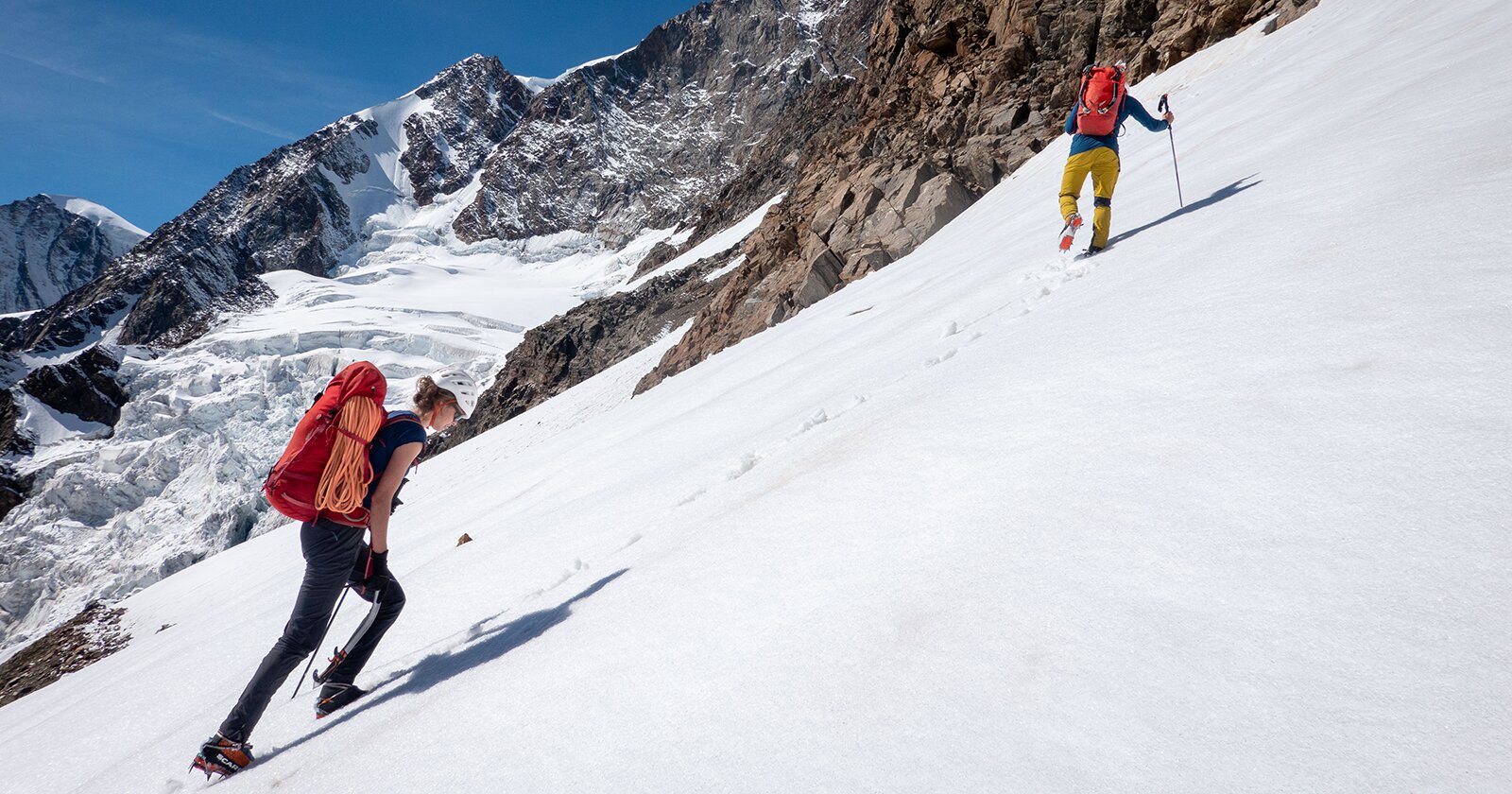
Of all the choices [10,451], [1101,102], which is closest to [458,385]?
[1101,102]

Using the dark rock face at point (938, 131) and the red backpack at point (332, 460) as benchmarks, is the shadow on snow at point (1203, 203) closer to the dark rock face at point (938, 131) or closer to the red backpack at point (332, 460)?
the red backpack at point (332, 460)

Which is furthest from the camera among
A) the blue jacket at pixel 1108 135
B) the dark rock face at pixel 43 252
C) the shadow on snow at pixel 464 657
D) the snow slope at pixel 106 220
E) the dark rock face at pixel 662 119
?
the snow slope at pixel 106 220

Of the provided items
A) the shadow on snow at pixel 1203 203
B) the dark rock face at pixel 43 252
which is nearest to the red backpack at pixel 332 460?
the shadow on snow at pixel 1203 203

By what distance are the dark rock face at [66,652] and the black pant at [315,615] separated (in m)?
13.6

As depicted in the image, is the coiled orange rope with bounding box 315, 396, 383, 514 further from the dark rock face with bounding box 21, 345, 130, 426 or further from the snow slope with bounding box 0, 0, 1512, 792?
the dark rock face with bounding box 21, 345, 130, 426

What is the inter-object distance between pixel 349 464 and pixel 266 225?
593 ft

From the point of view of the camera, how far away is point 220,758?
267 centimetres

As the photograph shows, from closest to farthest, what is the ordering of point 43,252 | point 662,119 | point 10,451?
point 10,451
point 43,252
point 662,119

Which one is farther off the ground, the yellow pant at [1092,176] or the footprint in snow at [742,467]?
the yellow pant at [1092,176]

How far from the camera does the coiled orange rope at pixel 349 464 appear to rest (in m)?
2.94

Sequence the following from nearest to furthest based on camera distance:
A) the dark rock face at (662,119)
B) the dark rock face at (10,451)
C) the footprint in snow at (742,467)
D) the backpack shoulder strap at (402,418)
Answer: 1. the backpack shoulder strap at (402,418)
2. the footprint in snow at (742,467)
3. the dark rock face at (10,451)
4. the dark rock face at (662,119)

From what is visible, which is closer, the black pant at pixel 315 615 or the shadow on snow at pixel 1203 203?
the black pant at pixel 315 615

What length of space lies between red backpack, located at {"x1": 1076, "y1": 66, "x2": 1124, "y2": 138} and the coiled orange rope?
596cm

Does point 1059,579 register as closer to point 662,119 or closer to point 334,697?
point 334,697
